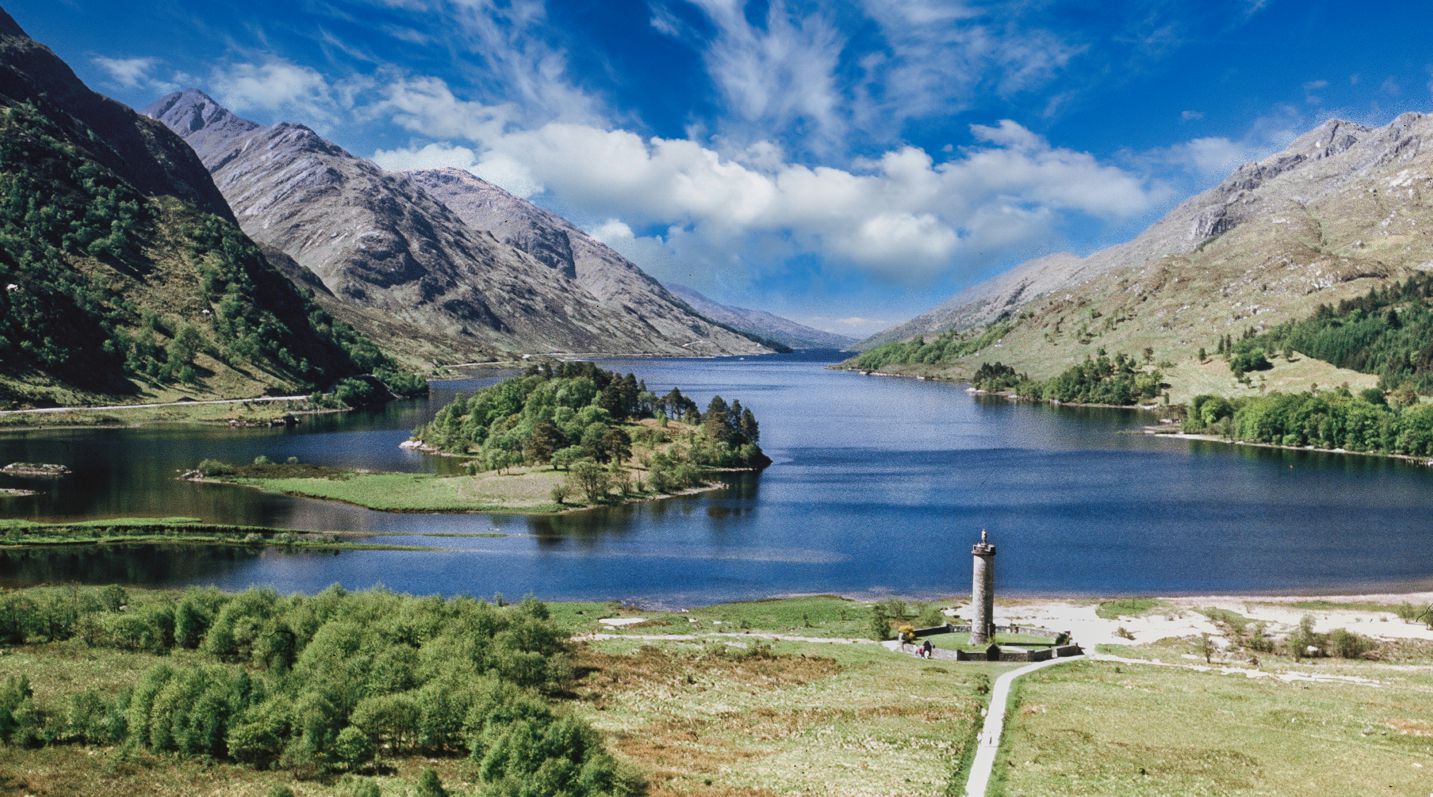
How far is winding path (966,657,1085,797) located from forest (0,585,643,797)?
1306 centimetres

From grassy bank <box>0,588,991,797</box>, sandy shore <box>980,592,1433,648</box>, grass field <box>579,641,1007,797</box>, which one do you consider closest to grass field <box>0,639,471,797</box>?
grassy bank <box>0,588,991,797</box>

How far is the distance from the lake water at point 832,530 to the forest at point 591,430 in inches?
283

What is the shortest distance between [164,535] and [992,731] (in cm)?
8967

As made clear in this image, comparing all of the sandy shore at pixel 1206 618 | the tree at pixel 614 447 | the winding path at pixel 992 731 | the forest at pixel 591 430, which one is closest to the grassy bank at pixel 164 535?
the forest at pixel 591 430

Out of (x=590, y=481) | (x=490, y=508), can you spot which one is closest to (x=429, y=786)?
(x=490, y=508)

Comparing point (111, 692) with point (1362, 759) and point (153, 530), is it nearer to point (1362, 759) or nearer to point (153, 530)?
point (1362, 759)

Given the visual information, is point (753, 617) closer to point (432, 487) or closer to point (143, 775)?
point (143, 775)

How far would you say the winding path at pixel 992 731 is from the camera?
126 ft

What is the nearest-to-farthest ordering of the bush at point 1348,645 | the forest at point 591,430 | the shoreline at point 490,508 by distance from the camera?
the bush at point 1348,645 → the shoreline at point 490,508 → the forest at point 591,430

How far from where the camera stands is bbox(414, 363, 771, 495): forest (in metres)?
145

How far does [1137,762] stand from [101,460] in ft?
510

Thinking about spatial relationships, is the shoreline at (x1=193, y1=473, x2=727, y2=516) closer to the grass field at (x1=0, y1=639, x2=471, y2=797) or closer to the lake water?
the lake water

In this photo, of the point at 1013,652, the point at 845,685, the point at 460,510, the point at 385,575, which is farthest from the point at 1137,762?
the point at 460,510

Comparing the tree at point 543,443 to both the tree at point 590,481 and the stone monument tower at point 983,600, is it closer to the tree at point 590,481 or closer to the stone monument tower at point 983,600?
the tree at point 590,481
